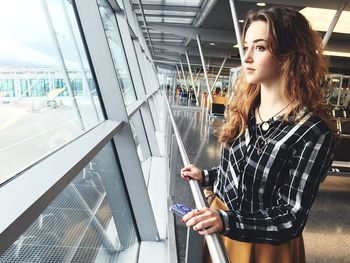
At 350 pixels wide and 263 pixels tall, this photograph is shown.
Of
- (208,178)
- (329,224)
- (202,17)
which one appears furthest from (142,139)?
(202,17)

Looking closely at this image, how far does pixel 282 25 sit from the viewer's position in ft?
4.26

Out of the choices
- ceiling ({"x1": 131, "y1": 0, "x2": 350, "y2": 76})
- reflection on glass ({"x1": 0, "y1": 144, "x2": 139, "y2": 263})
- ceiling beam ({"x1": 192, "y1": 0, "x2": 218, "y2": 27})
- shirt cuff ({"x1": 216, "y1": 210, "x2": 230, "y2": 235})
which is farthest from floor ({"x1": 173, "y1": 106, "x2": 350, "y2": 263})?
ceiling beam ({"x1": 192, "y1": 0, "x2": 218, "y2": 27})

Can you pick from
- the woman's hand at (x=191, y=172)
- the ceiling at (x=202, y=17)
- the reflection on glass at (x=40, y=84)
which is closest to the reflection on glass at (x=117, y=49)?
the reflection on glass at (x=40, y=84)

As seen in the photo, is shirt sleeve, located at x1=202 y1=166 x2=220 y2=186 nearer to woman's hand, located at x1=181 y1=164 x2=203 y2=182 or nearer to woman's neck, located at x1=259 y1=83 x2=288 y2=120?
woman's hand, located at x1=181 y1=164 x2=203 y2=182

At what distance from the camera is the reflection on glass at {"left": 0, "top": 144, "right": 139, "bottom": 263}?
4.25 feet

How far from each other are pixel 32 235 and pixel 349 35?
51.2 ft

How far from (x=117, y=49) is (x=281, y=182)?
5.71 meters

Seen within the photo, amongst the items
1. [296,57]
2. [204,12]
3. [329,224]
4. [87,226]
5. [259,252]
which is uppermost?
[204,12]

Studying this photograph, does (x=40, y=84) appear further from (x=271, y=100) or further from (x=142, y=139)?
(x=142, y=139)

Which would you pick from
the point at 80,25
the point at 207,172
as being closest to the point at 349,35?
the point at 80,25

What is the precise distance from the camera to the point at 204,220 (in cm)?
107

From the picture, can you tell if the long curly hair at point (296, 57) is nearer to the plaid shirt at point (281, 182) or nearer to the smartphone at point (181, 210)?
the plaid shirt at point (281, 182)

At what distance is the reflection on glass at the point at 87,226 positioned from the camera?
1296mm

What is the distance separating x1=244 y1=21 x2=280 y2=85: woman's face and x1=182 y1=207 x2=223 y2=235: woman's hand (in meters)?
0.56
